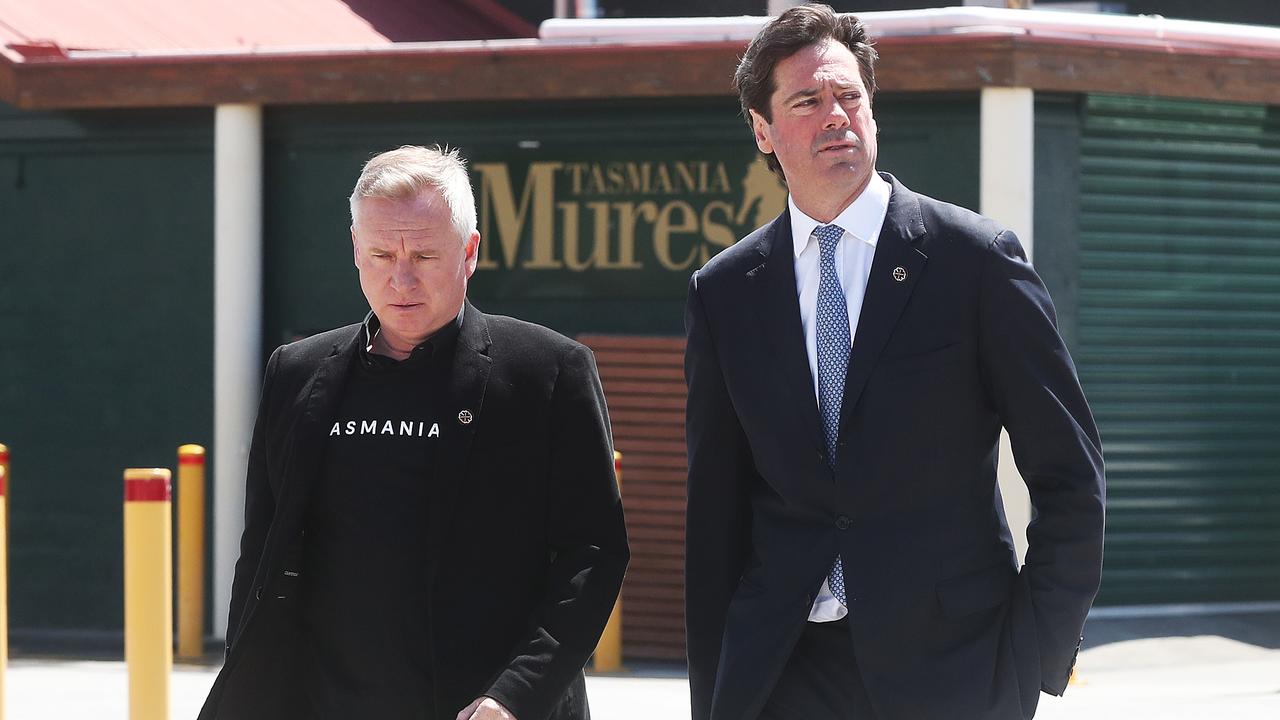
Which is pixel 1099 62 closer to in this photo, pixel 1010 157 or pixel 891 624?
pixel 1010 157

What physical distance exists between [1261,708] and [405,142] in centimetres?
594

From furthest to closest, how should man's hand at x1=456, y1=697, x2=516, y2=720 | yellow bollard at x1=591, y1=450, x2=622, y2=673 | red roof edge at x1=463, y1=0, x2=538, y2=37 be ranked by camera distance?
red roof edge at x1=463, y1=0, x2=538, y2=37
yellow bollard at x1=591, y1=450, x2=622, y2=673
man's hand at x1=456, y1=697, x2=516, y2=720

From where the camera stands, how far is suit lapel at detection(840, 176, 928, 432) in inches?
127

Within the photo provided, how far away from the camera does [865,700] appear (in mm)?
3236

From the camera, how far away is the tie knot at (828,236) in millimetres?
3432

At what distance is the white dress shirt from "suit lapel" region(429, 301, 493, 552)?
2.16 ft

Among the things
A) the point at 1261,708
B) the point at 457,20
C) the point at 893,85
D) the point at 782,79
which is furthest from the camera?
the point at 457,20

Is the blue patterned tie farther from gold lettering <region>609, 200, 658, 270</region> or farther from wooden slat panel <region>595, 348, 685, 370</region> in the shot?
gold lettering <region>609, 200, 658, 270</region>

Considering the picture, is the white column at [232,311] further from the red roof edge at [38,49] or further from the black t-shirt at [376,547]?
the black t-shirt at [376,547]

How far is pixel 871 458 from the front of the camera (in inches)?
126

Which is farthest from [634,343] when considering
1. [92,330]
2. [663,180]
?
[92,330]

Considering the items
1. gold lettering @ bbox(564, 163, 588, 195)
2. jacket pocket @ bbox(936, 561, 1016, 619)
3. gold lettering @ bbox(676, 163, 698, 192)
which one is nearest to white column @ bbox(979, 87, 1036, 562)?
gold lettering @ bbox(676, 163, 698, 192)

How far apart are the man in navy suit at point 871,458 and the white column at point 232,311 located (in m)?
7.31

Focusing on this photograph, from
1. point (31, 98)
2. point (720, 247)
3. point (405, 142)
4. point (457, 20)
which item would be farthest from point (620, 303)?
point (457, 20)
